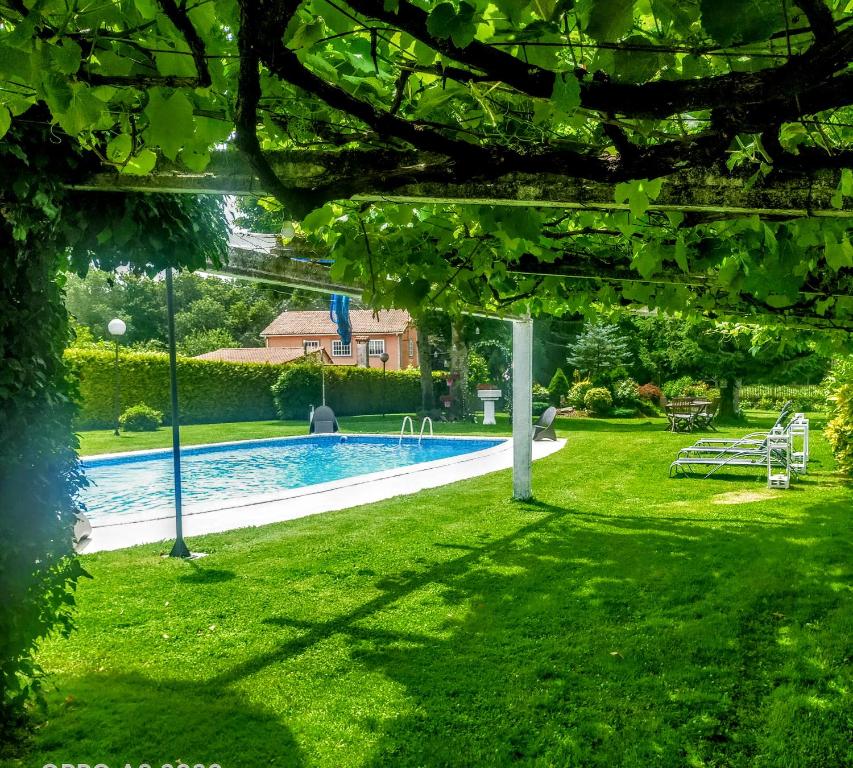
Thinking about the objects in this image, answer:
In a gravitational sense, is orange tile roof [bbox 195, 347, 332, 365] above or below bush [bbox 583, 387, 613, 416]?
above

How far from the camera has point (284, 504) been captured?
874cm

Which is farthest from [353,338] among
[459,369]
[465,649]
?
[465,649]

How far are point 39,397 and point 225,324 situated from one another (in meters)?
48.5

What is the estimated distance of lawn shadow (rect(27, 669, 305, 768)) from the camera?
3033mm

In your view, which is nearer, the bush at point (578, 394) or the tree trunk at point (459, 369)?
the tree trunk at point (459, 369)

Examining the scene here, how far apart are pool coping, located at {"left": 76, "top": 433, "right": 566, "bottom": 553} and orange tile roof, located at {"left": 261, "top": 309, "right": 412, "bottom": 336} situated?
99.5 ft

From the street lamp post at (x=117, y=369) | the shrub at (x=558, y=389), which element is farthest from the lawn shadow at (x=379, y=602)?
the shrub at (x=558, y=389)

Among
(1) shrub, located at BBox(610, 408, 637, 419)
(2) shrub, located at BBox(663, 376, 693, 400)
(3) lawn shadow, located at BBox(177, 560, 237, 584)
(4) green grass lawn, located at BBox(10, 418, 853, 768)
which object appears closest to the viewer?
(4) green grass lawn, located at BBox(10, 418, 853, 768)

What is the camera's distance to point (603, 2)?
115cm

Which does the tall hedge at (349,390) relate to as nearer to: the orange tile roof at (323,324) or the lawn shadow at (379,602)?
the orange tile roof at (323,324)

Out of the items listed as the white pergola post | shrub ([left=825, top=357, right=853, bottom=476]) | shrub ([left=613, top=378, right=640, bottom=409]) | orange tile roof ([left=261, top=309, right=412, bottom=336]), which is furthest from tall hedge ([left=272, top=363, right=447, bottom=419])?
shrub ([left=825, top=357, right=853, bottom=476])

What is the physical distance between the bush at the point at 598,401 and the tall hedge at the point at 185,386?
12.0 m

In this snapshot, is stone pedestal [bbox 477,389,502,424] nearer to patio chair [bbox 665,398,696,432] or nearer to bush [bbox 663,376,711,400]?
patio chair [bbox 665,398,696,432]

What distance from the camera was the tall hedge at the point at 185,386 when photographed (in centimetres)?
2145
